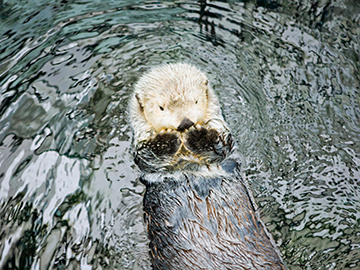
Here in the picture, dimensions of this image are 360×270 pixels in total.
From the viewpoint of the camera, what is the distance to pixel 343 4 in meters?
5.04

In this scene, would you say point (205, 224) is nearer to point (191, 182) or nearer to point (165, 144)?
point (191, 182)

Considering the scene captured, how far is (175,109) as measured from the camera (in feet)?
10.8

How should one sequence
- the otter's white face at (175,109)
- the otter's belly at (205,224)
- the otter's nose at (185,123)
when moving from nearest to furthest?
the otter's belly at (205,224) < the otter's nose at (185,123) < the otter's white face at (175,109)

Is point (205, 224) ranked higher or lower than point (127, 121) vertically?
higher

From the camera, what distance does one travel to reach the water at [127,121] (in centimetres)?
321

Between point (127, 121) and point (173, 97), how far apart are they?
0.99 m

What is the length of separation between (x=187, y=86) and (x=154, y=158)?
77 cm

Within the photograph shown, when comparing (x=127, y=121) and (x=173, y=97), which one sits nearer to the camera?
(x=173, y=97)

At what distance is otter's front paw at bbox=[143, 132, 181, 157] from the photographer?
328 centimetres

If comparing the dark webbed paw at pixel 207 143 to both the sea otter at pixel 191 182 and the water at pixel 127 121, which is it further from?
the water at pixel 127 121

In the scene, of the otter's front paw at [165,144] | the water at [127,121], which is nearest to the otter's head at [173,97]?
the otter's front paw at [165,144]

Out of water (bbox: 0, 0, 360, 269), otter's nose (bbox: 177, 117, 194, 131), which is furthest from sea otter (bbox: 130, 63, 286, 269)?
water (bbox: 0, 0, 360, 269)

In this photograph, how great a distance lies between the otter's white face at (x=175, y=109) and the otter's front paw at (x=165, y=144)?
10 cm

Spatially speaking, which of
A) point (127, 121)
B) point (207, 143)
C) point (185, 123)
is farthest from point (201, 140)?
point (127, 121)
